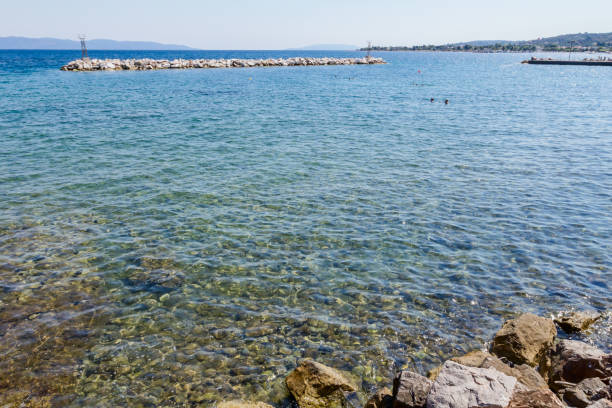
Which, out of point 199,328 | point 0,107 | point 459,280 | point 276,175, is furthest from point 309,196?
point 0,107

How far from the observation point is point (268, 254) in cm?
1340

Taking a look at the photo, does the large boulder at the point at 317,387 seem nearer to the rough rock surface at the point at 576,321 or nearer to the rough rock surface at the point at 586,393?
the rough rock surface at the point at 586,393

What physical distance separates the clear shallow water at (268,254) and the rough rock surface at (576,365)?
161 cm

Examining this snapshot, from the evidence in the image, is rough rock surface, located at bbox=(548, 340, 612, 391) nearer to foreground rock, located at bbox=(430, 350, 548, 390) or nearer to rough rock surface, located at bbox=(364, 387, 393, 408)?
foreground rock, located at bbox=(430, 350, 548, 390)

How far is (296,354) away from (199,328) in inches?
104

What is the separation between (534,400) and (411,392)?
1915mm

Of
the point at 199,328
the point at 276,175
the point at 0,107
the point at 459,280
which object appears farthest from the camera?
the point at 0,107

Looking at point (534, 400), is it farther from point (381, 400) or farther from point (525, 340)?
point (525, 340)

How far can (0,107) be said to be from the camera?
4028cm

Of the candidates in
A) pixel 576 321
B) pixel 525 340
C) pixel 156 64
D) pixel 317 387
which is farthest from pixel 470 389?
pixel 156 64

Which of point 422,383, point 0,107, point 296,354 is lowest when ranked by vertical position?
point 296,354

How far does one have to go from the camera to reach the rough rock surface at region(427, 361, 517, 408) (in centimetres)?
618

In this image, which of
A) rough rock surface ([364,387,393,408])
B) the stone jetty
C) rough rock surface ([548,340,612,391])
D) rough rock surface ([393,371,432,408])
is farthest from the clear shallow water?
the stone jetty

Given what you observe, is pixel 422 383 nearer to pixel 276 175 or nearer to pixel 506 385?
pixel 506 385
